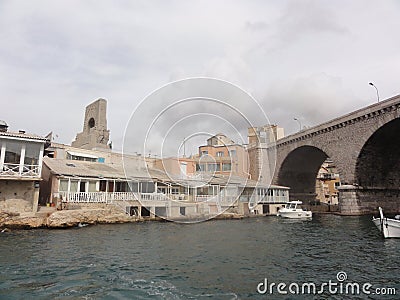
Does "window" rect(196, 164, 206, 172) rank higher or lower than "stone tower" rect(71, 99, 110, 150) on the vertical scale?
lower

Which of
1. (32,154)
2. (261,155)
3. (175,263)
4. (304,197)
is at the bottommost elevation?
(175,263)

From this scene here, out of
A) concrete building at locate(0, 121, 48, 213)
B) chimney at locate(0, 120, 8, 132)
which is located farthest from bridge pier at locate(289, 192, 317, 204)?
chimney at locate(0, 120, 8, 132)

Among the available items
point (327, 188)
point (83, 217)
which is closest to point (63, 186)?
point (83, 217)

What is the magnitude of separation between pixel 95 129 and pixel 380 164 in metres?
44.1

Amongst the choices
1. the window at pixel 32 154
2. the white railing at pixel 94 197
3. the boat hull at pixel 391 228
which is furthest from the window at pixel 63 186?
the boat hull at pixel 391 228

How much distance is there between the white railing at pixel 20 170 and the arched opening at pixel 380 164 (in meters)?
38.8

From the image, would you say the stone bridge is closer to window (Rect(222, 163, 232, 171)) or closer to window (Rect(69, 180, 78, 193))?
window (Rect(222, 163, 232, 171))

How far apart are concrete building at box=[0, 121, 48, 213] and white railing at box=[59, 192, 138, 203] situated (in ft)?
7.59

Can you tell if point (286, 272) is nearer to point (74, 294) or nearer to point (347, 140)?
point (74, 294)

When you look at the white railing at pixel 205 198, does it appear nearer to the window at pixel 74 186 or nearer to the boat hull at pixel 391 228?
the window at pixel 74 186

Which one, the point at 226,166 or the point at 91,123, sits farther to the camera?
the point at 226,166

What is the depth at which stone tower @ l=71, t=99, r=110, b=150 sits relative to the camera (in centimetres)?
4983

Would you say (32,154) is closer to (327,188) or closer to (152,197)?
(152,197)

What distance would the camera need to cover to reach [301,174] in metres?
64.7
